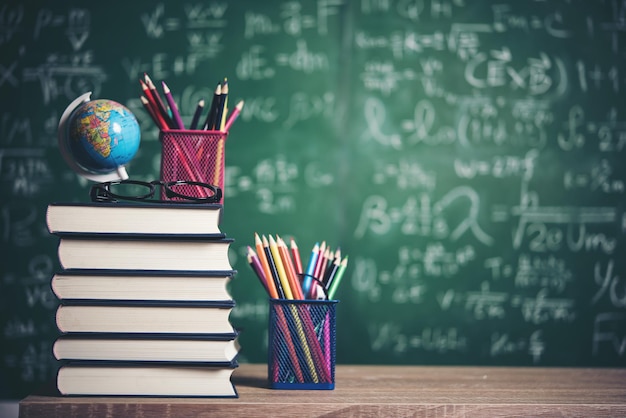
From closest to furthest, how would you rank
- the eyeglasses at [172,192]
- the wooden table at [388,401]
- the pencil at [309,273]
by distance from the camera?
the wooden table at [388,401]
the eyeglasses at [172,192]
the pencil at [309,273]

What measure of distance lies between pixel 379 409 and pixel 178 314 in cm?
43

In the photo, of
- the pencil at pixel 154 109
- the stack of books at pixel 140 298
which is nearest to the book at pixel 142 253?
the stack of books at pixel 140 298

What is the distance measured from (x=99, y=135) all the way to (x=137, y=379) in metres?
0.50

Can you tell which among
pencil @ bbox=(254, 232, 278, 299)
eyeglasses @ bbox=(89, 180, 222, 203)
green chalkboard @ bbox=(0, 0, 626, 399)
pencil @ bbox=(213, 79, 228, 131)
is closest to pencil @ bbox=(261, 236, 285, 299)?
pencil @ bbox=(254, 232, 278, 299)

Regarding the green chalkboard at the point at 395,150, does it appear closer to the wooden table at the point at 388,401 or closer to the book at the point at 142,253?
the wooden table at the point at 388,401

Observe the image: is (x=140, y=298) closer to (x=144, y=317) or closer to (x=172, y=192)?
(x=144, y=317)

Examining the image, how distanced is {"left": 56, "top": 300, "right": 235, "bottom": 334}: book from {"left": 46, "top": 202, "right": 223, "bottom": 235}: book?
0.46 ft

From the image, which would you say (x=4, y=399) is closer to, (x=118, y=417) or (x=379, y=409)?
(x=118, y=417)

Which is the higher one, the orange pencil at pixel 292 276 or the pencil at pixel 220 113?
the pencil at pixel 220 113

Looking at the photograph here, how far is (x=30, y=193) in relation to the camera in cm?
244

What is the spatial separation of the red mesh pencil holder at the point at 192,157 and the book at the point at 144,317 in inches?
11.9

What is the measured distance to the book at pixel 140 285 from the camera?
122cm

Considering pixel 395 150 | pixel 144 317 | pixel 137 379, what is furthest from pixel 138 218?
pixel 395 150

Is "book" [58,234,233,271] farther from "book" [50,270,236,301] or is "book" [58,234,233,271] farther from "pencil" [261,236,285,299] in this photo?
"pencil" [261,236,285,299]
